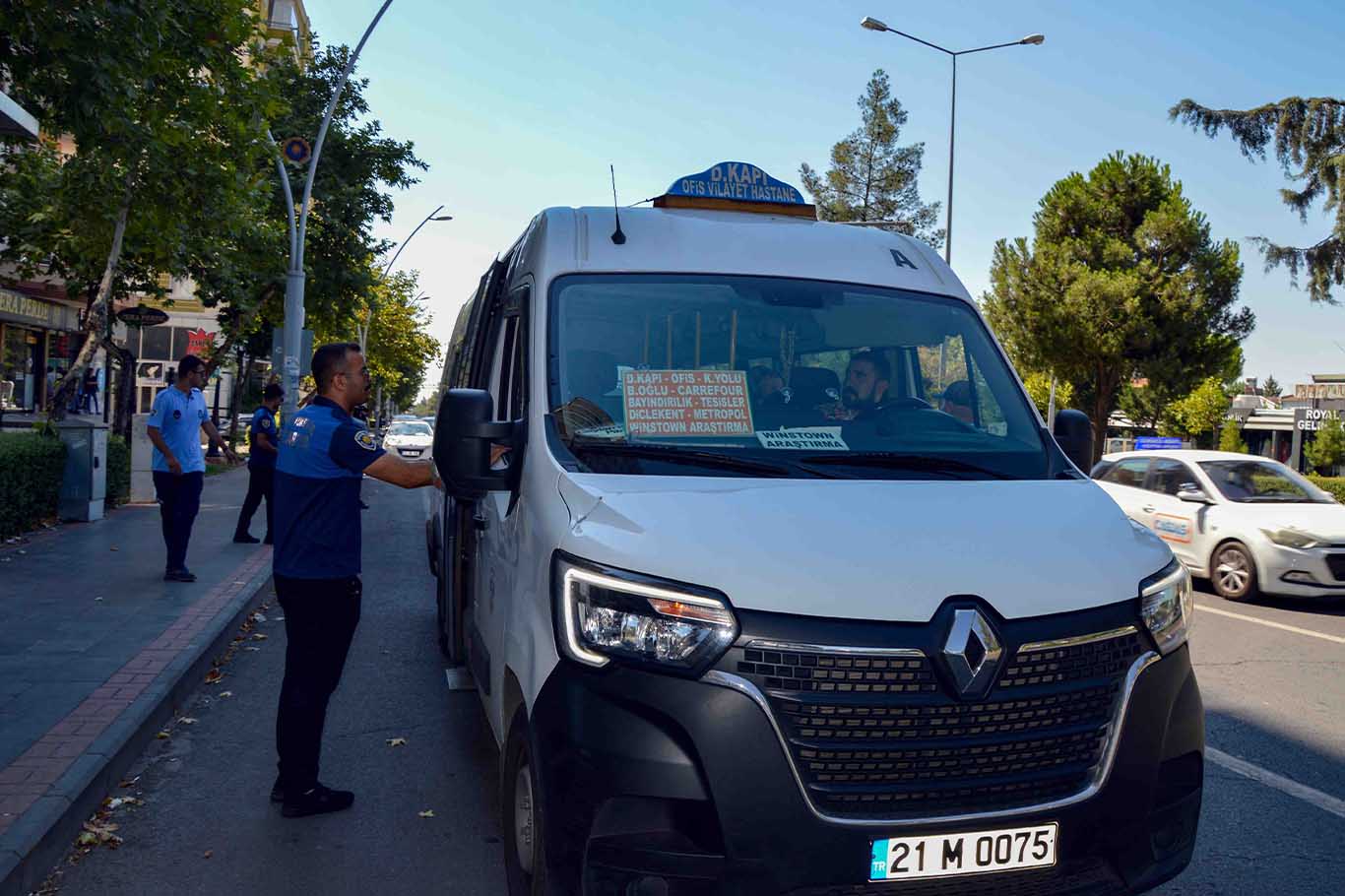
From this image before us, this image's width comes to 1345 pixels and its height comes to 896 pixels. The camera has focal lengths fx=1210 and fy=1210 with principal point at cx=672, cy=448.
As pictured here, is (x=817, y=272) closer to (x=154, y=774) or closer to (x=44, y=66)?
(x=154, y=774)

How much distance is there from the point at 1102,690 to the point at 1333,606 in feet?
33.4

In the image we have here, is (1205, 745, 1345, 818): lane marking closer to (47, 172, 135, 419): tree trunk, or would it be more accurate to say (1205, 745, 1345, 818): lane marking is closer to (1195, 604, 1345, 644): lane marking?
(1195, 604, 1345, 644): lane marking

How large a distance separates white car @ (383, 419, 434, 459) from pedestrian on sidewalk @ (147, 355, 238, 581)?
23.7 metres

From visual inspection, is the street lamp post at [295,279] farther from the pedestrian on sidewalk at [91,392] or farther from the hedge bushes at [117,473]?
the pedestrian on sidewalk at [91,392]

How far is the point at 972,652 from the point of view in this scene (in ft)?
9.79

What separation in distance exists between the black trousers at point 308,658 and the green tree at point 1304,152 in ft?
81.3

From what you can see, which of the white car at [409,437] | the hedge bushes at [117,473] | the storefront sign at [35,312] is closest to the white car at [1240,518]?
the hedge bushes at [117,473]

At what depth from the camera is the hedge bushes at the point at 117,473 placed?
16109 mm

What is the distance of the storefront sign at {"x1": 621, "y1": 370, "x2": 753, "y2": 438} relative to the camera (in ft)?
12.6

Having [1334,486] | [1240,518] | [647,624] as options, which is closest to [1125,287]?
[1334,486]

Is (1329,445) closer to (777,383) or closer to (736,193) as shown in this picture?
(736,193)

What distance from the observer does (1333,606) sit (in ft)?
38.7

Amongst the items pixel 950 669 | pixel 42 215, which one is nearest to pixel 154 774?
pixel 950 669

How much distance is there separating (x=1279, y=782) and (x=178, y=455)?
8.06 metres
